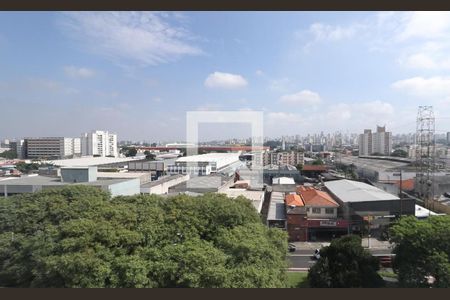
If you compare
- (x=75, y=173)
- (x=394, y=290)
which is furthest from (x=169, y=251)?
(x=75, y=173)

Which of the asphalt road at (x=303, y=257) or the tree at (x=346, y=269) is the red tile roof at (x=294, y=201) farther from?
the tree at (x=346, y=269)

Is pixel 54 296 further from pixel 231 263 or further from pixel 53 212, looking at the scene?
pixel 53 212

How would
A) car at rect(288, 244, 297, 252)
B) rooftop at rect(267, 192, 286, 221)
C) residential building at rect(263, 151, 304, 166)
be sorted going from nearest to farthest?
1. car at rect(288, 244, 297, 252)
2. rooftop at rect(267, 192, 286, 221)
3. residential building at rect(263, 151, 304, 166)

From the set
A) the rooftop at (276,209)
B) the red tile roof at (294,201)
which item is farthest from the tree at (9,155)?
the red tile roof at (294,201)

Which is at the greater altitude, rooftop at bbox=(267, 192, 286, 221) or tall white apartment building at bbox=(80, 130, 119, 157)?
tall white apartment building at bbox=(80, 130, 119, 157)

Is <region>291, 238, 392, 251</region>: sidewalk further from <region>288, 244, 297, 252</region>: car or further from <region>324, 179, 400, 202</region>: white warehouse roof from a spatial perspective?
<region>324, 179, 400, 202</region>: white warehouse roof

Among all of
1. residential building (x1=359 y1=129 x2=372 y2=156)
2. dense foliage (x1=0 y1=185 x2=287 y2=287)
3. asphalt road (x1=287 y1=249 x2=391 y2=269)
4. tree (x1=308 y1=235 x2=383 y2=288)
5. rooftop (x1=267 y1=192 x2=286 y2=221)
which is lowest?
asphalt road (x1=287 y1=249 x2=391 y2=269)

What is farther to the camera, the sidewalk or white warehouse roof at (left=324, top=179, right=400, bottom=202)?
white warehouse roof at (left=324, top=179, right=400, bottom=202)

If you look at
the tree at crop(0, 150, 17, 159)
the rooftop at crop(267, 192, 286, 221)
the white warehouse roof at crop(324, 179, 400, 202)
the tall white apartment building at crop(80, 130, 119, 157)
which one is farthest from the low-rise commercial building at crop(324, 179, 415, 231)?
the tree at crop(0, 150, 17, 159)
